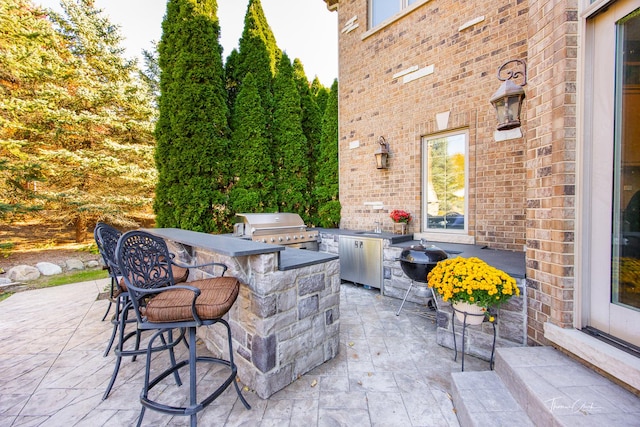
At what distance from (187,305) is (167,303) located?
13 centimetres

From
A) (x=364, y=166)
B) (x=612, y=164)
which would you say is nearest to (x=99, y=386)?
(x=612, y=164)

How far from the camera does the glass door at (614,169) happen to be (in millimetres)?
1451

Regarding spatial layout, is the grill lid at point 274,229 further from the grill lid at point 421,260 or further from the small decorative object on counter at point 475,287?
the small decorative object on counter at point 475,287

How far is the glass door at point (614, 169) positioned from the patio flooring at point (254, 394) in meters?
1.11

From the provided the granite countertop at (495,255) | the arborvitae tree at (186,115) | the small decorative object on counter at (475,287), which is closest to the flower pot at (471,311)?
the small decorative object on counter at (475,287)

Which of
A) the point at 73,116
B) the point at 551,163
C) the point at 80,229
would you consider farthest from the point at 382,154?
the point at 80,229

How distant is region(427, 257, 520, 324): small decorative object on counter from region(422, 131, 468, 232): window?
2065 mm

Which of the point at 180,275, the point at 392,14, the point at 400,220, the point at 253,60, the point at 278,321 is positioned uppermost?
the point at 392,14

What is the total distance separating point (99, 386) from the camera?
2.00 metres

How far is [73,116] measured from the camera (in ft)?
20.5

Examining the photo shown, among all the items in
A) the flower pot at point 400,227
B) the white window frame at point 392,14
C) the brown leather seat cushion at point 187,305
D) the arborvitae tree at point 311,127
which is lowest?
the brown leather seat cushion at point 187,305

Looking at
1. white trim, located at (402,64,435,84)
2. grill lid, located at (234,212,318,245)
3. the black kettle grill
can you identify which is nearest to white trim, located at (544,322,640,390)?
the black kettle grill

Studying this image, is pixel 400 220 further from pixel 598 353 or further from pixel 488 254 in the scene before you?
pixel 598 353

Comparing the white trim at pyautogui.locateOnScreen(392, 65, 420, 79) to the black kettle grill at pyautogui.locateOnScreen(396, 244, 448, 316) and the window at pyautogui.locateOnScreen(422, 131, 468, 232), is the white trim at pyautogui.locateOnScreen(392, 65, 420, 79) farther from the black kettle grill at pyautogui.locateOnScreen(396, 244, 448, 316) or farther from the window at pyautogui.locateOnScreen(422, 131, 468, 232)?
the black kettle grill at pyautogui.locateOnScreen(396, 244, 448, 316)
